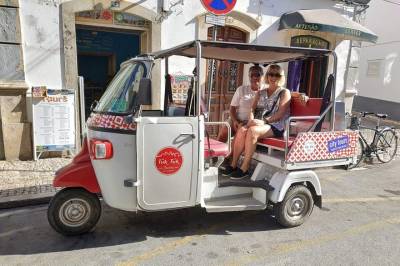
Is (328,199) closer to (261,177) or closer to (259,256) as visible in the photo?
(261,177)

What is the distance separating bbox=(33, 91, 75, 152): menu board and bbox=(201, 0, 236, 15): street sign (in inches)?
127

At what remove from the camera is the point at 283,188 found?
393 cm

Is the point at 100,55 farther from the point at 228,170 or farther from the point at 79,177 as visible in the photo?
the point at 79,177

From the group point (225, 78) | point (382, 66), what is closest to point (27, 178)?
point (225, 78)

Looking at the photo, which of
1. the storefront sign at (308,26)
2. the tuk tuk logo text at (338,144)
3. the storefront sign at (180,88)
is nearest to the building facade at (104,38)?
the storefront sign at (308,26)

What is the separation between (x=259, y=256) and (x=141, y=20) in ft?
18.5

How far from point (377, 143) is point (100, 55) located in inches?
303

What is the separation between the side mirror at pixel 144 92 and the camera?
3229 mm

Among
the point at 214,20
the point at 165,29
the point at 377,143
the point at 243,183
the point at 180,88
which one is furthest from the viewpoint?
the point at 377,143

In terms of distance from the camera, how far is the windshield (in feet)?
11.3

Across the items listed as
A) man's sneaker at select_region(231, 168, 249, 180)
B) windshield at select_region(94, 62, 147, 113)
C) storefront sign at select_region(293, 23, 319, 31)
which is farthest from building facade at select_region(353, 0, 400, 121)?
windshield at select_region(94, 62, 147, 113)

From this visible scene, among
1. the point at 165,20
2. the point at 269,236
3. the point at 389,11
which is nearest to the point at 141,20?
the point at 165,20

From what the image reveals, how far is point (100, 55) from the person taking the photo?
32.2 ft

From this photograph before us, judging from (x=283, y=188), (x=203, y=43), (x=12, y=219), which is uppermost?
(x=203, y=43)
